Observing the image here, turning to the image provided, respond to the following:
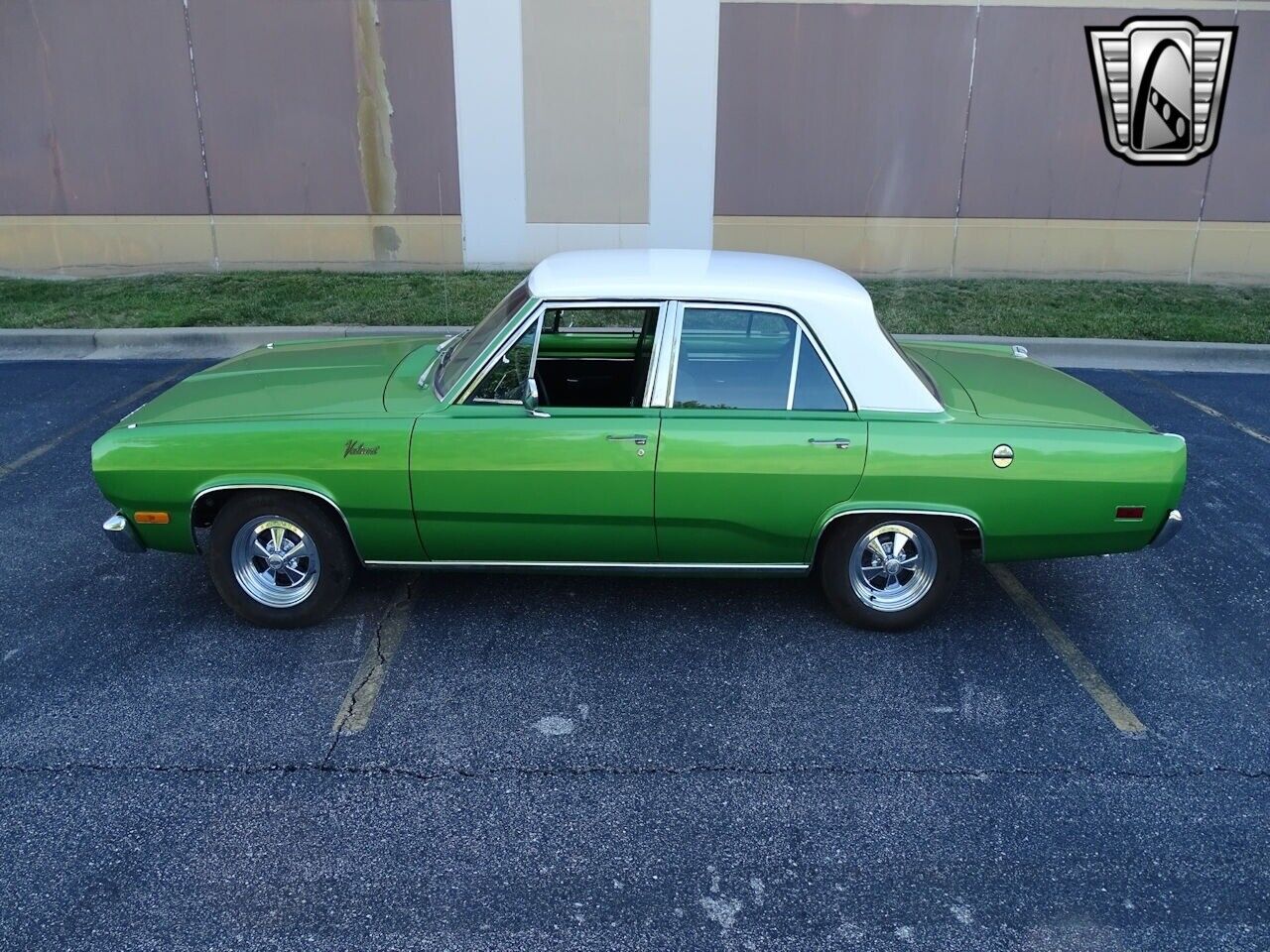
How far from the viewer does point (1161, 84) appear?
479 inches

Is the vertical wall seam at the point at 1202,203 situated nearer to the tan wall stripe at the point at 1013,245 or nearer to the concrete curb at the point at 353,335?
the tan wall stripe at the point at 1013,245

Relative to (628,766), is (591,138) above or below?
above

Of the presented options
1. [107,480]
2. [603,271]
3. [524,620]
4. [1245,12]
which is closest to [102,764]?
[107,480]

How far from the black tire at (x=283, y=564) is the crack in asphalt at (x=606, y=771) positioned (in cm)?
97

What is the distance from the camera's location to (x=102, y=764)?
3607 millimetres

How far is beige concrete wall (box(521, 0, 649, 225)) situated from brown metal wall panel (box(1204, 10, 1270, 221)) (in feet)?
23.2

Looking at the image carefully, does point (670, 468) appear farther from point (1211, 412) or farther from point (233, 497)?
point (1211, 412)

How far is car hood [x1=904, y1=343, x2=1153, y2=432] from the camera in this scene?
4445 mm

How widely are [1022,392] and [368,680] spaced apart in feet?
10.7

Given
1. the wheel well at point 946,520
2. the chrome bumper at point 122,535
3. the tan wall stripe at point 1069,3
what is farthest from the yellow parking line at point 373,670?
the tan wall stripe at point 1069,3

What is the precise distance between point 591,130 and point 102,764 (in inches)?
392

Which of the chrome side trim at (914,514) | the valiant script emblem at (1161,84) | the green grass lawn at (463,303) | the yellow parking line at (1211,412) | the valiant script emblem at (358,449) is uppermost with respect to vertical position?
the valiant script emblem at (1161,84)

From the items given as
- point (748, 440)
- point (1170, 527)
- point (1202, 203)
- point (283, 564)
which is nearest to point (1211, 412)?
point (1170, 527)

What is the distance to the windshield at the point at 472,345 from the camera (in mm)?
4457
